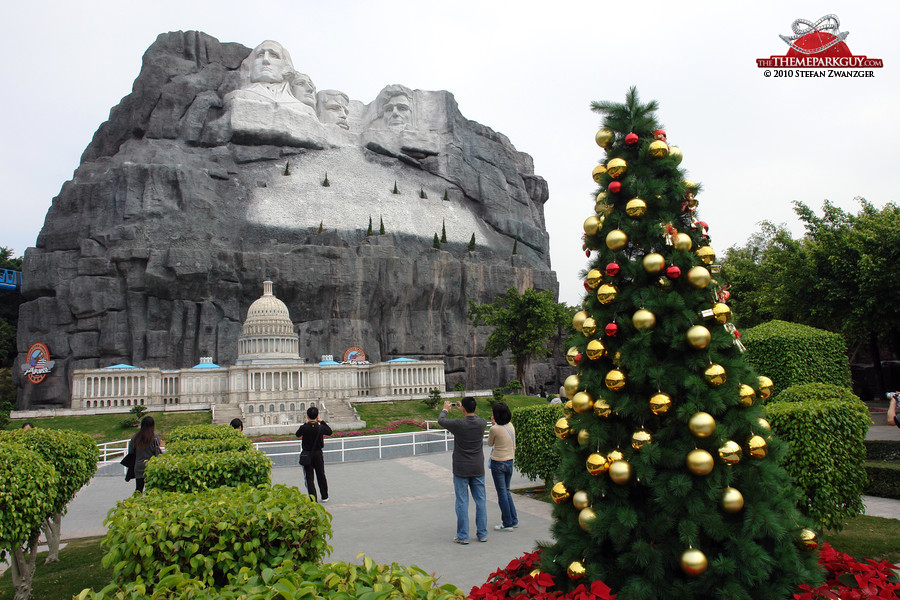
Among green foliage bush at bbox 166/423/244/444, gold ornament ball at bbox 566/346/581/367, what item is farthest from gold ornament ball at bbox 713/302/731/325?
green foliage bush at bbox 166/423/244/444

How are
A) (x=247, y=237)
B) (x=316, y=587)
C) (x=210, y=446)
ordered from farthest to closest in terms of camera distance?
(x=247, y=237) → (x=210, y=446) → (x=316, y=587)

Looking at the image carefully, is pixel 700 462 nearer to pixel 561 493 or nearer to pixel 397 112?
pixel 561 493

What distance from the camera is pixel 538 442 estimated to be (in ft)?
46.8

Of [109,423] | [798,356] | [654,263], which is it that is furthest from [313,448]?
[109,423]

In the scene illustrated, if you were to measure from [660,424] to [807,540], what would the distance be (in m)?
1.44

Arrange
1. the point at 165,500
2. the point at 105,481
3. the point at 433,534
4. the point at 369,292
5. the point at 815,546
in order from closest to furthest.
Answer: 1. the point at 815,546
2. the point at 165,500
3. the point at 433,534
4. the point at 105,481
5. the point at 369,292

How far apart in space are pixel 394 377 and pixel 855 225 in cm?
4361

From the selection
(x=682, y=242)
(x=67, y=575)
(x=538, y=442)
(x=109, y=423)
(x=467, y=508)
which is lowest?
(x=67, y=575)

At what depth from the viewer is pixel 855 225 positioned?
98.8ft

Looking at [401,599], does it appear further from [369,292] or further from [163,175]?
[163,175]

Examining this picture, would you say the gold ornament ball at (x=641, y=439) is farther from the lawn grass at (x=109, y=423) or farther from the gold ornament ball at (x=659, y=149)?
the lawn grass at (x=109, y=423)

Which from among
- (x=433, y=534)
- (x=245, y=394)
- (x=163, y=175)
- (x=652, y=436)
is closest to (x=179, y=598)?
(x=652, y=436)

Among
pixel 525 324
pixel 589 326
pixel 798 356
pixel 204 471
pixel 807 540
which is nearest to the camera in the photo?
pixel 807 540

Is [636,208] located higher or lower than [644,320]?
higher
